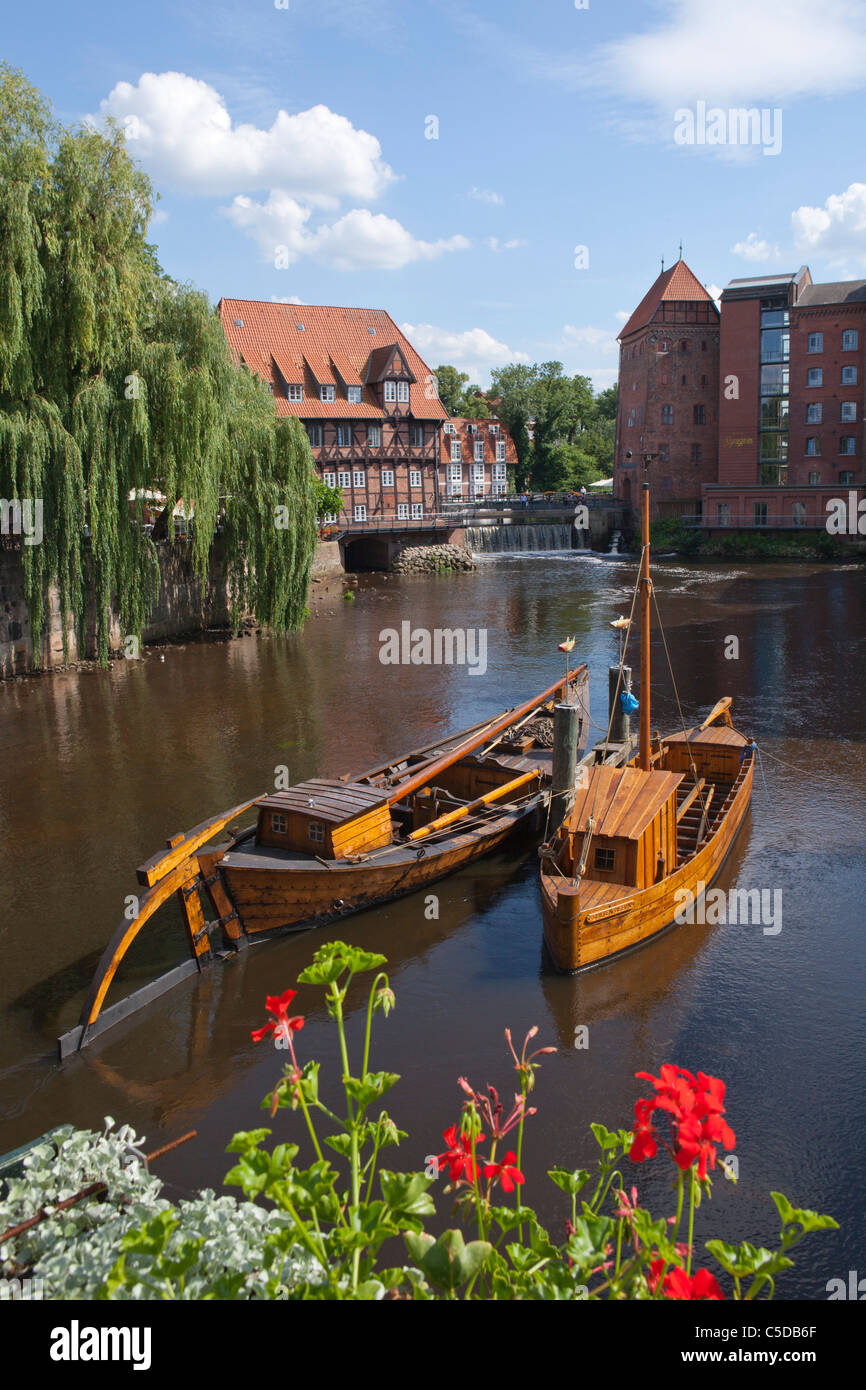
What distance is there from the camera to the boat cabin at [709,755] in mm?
18328

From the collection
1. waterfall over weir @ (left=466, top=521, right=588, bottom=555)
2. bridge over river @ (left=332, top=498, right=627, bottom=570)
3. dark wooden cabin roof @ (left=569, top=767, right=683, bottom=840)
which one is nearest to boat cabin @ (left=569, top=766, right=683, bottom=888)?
dark wooden cabin roof @ (left=569, top=767, right=683, bottom=840)

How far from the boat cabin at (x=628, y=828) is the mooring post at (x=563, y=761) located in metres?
1.04

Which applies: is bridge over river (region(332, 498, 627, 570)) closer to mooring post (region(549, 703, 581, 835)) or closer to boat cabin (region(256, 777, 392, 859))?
mooring post (region(549, 703, 581, 835))

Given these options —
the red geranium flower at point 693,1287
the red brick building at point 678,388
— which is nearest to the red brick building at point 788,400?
the red brick building at point 678,388

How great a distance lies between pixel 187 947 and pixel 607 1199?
682 centimetres

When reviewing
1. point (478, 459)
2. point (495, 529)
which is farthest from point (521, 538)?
point (478, 459)

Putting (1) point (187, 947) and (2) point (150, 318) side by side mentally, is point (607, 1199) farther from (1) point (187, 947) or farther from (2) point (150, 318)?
(2) point (150, 318)

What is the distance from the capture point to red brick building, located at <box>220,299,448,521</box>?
207ft

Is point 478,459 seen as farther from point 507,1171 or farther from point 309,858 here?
point 507,1171

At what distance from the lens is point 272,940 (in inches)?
545

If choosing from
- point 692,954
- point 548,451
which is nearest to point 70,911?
point 692,954

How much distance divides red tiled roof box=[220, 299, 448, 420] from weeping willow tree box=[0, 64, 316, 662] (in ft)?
110

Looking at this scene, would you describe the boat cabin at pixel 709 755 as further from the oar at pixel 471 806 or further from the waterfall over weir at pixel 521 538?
the waterfall over weir at pixel 521 538

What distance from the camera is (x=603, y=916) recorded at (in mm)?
12938
